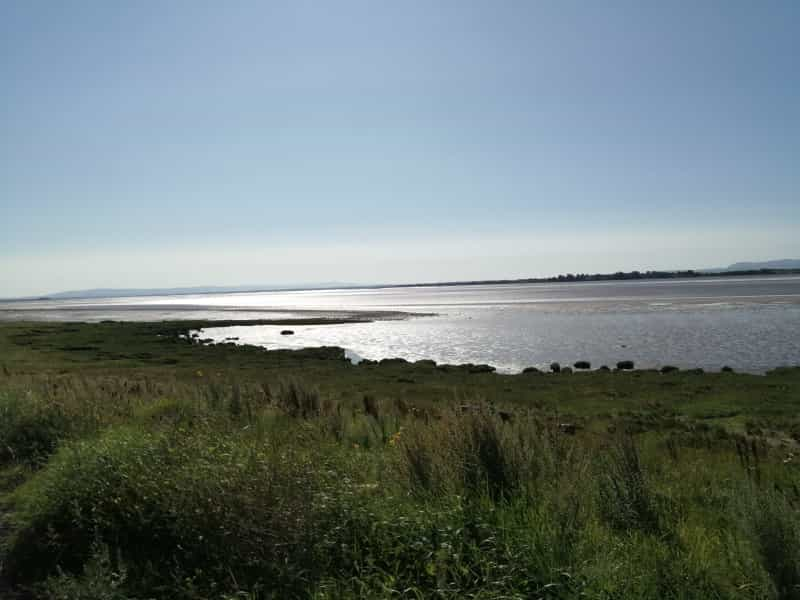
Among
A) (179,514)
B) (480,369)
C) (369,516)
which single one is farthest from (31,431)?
(480,369)

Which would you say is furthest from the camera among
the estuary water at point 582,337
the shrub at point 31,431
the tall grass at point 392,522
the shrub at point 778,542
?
the estuary water at point 582,337

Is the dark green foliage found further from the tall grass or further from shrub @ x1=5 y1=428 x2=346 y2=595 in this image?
shrub @ x1=5 y1=428 x2=346 y2=595

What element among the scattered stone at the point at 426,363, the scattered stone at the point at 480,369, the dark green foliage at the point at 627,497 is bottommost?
the scattered stone at the point at 480,369

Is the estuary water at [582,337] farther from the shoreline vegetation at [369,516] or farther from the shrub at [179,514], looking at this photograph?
the shrub at [179,514]

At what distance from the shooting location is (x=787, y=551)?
3840 mm

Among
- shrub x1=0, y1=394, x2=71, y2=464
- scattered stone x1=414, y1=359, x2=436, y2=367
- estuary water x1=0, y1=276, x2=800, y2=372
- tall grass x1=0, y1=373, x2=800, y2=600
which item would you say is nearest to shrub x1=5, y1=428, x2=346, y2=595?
tall grass x1=0, y1=373, x2=800, y2=600

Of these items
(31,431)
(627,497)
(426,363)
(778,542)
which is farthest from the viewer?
(426,363)

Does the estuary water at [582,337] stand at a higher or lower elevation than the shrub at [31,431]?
lower

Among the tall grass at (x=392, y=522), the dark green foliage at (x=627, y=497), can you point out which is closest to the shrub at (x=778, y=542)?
the tall grass at (x=392, y=522)

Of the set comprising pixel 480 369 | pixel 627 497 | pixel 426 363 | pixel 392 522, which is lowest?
pixel 480 369

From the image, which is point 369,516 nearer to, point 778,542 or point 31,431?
point 778,542

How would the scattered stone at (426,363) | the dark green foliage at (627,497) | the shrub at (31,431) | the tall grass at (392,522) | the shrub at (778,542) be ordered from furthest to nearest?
the scattered stone at (426,363) < the shrub at (31,431) < the dark green foliage at (627,497) < the tall grass at (392,522) < the shrub at (778,542)

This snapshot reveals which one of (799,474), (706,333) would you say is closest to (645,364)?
(706,333)

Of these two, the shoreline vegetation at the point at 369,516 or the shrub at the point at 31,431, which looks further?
the shrub at the point at 31,431
